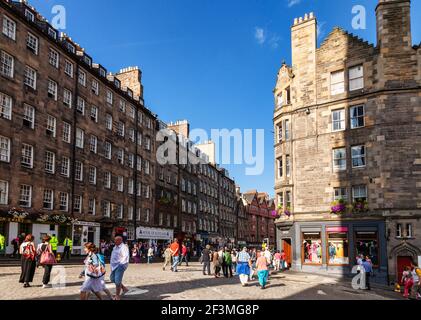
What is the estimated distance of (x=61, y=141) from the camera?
3300cm

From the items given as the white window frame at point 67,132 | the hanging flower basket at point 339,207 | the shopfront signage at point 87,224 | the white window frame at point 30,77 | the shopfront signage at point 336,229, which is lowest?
the shopfront signage at point 336,229

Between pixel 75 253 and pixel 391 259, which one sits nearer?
pixel 391 259

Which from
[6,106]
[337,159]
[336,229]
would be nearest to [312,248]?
[336,229]

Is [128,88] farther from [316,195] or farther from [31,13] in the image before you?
[316,195]

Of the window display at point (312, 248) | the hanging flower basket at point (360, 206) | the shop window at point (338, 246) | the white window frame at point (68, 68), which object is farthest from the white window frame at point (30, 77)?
the hanging flower basket at point (360, 206)

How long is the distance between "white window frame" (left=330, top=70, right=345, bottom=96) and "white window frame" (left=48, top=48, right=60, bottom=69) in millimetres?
21538

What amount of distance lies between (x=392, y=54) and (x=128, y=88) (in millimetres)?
27585

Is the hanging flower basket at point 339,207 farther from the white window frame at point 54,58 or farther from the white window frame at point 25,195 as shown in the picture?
the white window frame at point 54,58

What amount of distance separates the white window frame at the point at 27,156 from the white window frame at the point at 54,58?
7.26 metres

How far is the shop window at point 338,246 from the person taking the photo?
2994 cm

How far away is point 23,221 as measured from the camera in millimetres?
28109

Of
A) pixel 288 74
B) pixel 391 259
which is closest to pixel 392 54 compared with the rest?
pixel 288 74

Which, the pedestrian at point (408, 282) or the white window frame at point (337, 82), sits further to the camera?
the white window frame at point (337, 82)

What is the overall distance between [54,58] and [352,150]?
78.6 feet
